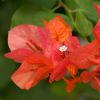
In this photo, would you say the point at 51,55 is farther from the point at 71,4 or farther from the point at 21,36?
the point at 71,4

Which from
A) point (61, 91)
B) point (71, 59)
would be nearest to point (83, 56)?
point (71, 59)

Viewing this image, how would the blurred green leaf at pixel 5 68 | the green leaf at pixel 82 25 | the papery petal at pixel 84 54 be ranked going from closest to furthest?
the papery petal at pixel 84 54 < the green leaf at pixel 82 25 < the blurred green leaf at pixel 5 68

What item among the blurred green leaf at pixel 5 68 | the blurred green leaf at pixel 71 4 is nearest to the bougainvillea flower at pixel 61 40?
the blurred green leaf at pixel 71 4

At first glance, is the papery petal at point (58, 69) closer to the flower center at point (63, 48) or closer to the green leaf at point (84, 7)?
the flower center at point (63, 48)

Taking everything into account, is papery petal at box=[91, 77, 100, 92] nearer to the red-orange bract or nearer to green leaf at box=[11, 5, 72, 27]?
the red-orange bract

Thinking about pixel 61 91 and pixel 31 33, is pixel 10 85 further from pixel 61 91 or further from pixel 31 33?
pixel 31 33

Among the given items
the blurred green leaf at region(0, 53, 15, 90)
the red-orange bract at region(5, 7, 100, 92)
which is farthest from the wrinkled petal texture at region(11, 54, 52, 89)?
the blurred green leaf at region(0, 53, 15, 90)
